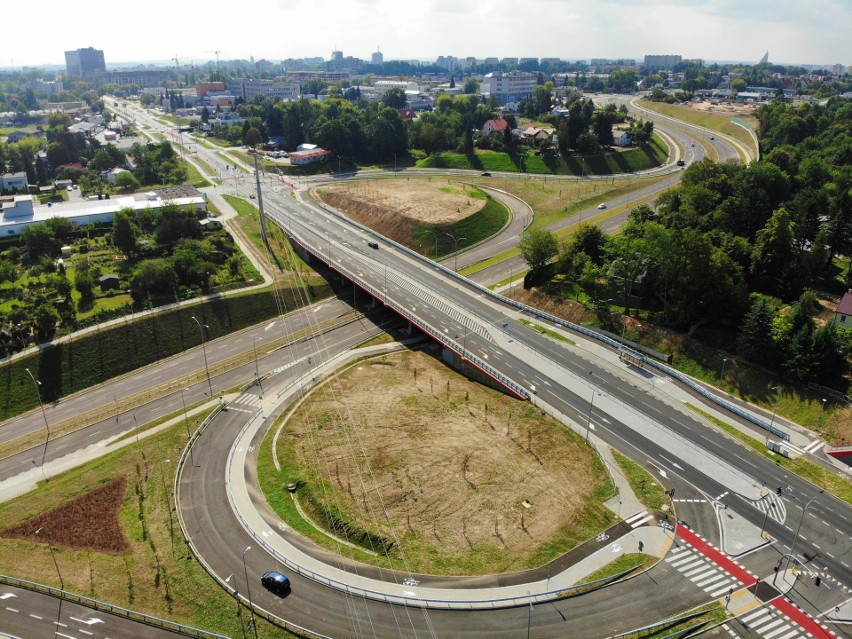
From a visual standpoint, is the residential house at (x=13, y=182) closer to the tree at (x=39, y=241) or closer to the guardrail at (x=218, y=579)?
the tree at (x=39, y=241)

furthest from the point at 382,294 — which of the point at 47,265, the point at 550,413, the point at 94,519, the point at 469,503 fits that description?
the point at 47,265

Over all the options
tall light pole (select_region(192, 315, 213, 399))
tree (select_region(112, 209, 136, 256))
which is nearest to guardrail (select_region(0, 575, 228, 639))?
tall light pole (select_region(192, 315, 213, 399))

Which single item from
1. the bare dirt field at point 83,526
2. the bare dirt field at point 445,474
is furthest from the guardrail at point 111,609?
the bare dirt field at point 445,474

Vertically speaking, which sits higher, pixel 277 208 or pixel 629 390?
pixel 277 208

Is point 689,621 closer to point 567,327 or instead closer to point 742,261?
point 567,327

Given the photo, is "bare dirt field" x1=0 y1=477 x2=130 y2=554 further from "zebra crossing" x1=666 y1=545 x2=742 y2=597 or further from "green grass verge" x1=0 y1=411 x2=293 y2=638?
"zebra crossing" x1=666 y1=545 x2=742 y2=597

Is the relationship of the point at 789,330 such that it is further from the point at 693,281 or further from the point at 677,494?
the point at 677,494
